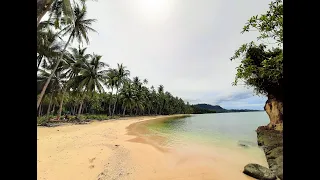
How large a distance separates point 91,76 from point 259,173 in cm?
1787

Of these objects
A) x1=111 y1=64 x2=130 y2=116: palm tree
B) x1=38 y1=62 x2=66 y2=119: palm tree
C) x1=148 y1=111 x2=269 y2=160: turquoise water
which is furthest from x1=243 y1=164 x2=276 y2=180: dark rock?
x1=111 y1=64 x2=130 y2=116: palm tree

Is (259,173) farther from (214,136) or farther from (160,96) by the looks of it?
(160,96)

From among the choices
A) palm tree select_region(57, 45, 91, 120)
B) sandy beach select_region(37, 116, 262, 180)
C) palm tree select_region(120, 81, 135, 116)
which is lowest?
sandy beach select_region(37, 116, 262, 180)

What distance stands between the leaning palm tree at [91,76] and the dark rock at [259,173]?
17.0 m

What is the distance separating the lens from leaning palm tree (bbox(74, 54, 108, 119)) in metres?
18.5

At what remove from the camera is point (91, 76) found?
18922mm

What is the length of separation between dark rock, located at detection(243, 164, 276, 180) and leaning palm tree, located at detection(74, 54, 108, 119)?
55.9 ft

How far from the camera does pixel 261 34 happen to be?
9.73 ft

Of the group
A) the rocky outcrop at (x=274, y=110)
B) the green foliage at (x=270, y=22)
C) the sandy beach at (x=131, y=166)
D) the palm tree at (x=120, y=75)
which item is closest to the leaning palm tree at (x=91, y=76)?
the palm tree at (x=120, y=75)

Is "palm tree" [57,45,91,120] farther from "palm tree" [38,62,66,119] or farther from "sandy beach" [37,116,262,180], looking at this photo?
"sandy beach" [37,116,262,180]

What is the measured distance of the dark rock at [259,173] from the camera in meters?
4.45
